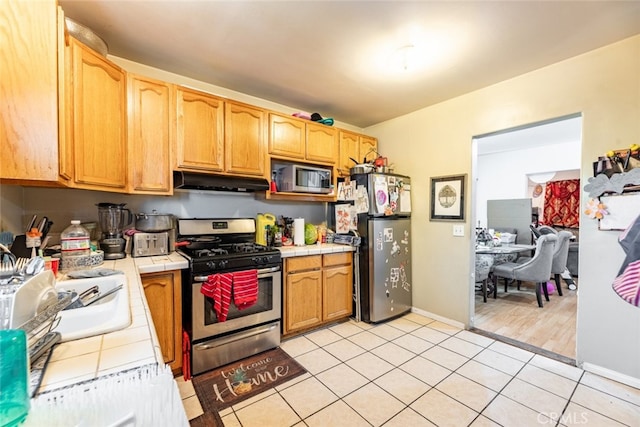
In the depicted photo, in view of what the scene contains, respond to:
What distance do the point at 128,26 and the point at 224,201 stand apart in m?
1.51

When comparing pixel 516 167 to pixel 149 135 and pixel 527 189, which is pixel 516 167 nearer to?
pixel 527 189

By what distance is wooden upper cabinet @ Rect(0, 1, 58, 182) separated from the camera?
1013mm

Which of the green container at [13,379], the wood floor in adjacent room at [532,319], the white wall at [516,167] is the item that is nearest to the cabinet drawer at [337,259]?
the wood floor in adjacent room at [532,319]

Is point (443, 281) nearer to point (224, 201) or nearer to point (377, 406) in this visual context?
point (377, 406)

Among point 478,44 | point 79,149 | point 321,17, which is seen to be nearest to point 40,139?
point 79,149

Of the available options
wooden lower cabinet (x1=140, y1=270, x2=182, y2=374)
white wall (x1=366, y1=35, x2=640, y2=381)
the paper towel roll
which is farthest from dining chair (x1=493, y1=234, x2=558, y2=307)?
wooden lower cabinet (x1=140, y1=270, x2=182, y2=374)

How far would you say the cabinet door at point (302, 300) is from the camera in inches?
101

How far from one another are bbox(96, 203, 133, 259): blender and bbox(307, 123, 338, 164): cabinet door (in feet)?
5.79

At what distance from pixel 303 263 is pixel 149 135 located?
1685 mm

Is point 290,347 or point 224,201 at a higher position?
point 224,201

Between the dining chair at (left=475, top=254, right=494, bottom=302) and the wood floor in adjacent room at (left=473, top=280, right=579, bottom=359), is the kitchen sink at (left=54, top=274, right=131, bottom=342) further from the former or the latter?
the dining chair at (left=475, top=254, right=494, bottom=302)

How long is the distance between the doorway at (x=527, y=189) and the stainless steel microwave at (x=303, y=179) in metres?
1.53

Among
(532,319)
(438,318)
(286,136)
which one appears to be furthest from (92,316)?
(532,319)

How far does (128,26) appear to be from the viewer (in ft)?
5.96
